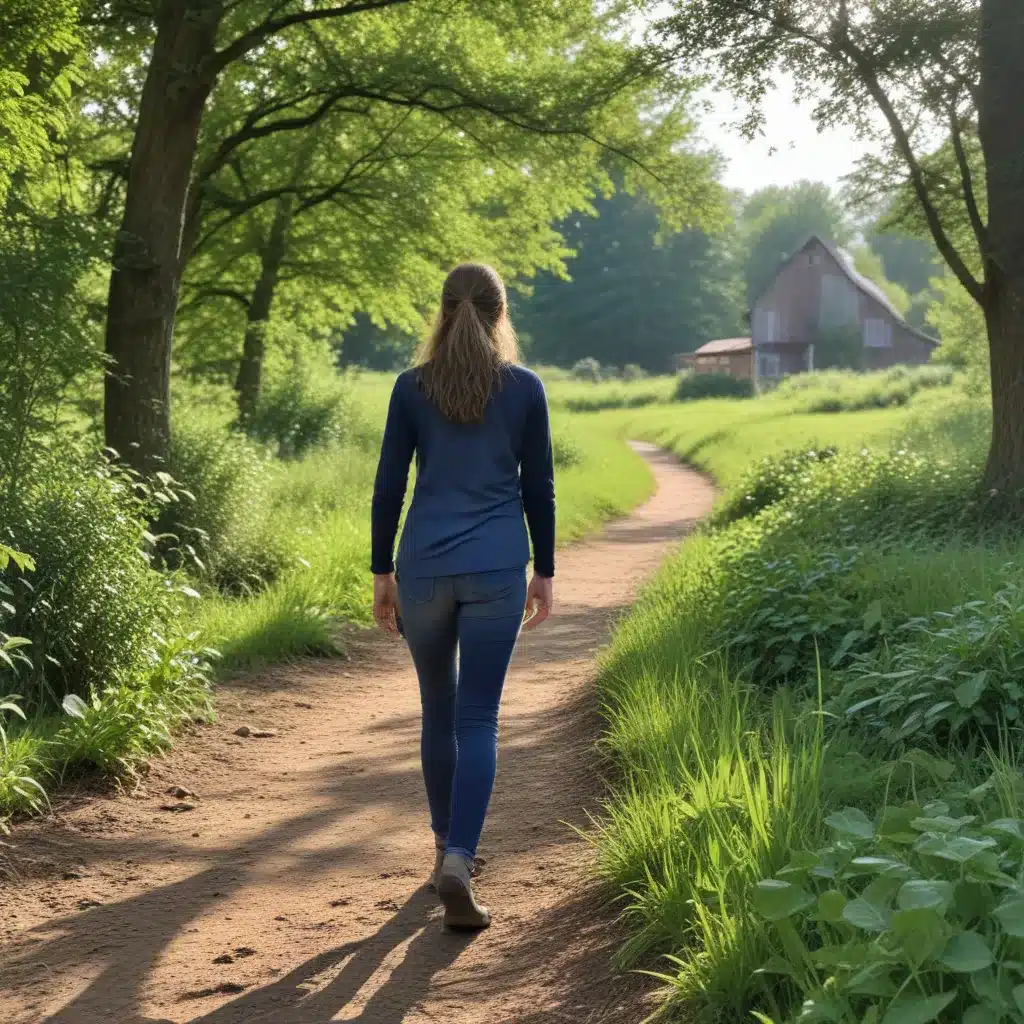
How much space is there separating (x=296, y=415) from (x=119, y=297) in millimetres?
11613

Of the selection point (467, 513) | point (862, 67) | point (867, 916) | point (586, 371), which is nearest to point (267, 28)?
point (862, 67)

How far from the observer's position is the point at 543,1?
500 inches

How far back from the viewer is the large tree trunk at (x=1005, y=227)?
1043 cm

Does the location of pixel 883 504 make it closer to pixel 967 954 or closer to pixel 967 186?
pixel 967 186

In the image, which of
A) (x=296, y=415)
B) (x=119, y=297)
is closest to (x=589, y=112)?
(x=119, y=297)

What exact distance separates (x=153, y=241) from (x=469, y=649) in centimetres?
760

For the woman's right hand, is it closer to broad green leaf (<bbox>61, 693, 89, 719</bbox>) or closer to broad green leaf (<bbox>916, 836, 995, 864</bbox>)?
broad green leaf (<bbox>916, 836, 995, 864</bbox>)

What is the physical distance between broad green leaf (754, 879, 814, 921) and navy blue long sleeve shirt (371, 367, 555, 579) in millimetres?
1577

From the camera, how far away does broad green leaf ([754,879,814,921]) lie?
2.97 metres

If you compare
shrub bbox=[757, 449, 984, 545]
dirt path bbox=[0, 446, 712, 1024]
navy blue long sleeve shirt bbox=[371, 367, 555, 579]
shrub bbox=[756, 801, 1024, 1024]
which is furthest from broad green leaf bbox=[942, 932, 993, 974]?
shrub bbox=[757, 449, 984, 545]

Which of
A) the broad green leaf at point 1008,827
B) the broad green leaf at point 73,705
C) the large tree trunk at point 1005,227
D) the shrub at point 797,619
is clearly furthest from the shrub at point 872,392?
the broad green leaf at point 1008,827

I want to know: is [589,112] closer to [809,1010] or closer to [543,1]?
[543,1]

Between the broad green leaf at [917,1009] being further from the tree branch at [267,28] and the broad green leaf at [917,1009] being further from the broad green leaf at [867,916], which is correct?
the tree branch at [267,28]

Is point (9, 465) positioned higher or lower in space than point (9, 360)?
lower
